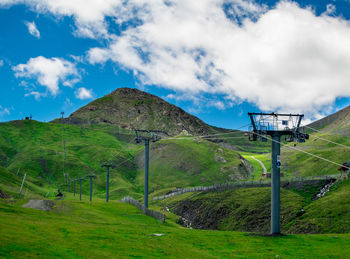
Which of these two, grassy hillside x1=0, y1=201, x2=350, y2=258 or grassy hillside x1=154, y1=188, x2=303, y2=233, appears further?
grassy hillside x1=154, y1=188, x2=303, y2=233

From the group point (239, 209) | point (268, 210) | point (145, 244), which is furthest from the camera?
point (239, 209)

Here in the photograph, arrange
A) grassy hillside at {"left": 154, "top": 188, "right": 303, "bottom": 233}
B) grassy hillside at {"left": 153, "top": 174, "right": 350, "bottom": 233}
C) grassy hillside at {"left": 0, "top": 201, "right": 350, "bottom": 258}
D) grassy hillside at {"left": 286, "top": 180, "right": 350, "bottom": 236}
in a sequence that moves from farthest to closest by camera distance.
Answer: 1. grassy hillside at {"left": 154, "top": 188, "right": 303, "bottom": 233}
2. grassy hillside at {"left": 153, "top": 174, "right": 350, "bottom": 233}
3. grassy hillside at {"left": 286, "top": 180, "right": 350, "bottom": 236}
4. grassy hillside at {"left": 0, "top": 201, "right": 350, "bottom": 258}

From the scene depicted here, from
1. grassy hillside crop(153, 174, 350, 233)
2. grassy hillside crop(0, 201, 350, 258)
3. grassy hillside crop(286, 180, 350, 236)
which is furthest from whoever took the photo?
grassy hillside crop(153, 174, 350, 233)

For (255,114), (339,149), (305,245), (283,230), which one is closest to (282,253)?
(305,245)

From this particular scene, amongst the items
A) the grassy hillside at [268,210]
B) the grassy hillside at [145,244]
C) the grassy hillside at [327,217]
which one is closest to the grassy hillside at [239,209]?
the grassy hillside at [268,210]

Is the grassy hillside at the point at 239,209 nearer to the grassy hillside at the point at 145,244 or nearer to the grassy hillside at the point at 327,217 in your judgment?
the grassy hillside at the point at 327,217

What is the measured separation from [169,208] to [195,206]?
55.2 feet

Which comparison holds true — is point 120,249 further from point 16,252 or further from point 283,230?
point 283,230

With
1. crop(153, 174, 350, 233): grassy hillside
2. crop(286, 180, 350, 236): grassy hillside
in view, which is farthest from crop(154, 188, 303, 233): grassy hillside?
crop(286, 180, 350, 236): grassy hillside

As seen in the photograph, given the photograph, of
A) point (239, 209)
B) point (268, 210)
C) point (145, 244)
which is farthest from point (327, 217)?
point (145, 244)

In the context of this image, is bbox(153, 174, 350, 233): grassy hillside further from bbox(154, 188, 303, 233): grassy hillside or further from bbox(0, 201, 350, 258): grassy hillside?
bbox(0, 201, 350, 258): grassy hillside

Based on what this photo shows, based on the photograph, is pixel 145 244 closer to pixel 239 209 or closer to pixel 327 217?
pixel 327 217

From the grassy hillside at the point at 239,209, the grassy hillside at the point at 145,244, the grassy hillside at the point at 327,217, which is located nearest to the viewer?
the grassy hillside at the point at 145,244

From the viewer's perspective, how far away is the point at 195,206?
100625 mm
